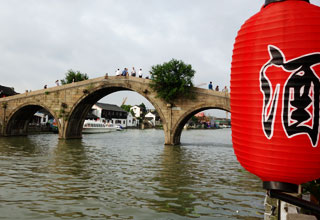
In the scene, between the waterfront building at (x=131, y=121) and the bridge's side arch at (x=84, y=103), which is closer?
the bridge's side arch at (x=84, y=103)

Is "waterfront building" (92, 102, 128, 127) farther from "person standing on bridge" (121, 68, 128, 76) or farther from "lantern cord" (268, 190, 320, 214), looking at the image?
"lantern cord" (268, 190, 320, 214)

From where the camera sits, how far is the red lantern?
221 centimetres

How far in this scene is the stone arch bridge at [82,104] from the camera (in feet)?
72.3

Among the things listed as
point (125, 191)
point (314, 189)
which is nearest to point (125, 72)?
point (125, 191)

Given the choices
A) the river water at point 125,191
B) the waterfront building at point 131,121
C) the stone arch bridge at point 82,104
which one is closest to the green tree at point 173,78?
the stone arch bridge at point 82,104

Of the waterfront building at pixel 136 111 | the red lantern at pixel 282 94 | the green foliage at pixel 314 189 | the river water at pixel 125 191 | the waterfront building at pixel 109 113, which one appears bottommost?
the river water at pixel 125 191

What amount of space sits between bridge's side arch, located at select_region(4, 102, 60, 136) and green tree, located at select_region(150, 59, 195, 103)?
12283 mm

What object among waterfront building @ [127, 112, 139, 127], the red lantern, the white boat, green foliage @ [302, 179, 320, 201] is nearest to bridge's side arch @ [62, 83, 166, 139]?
the white boat

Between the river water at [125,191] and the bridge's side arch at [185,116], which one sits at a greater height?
the bridge's side arch at [185,116]

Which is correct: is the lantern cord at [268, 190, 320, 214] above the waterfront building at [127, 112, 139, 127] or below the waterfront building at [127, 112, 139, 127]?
below

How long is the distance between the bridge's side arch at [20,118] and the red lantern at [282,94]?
27.7 metres

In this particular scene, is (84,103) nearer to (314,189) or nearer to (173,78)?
(173,78)

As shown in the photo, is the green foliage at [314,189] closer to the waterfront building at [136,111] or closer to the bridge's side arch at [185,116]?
the bridge's side arch at [185,116]

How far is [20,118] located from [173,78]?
19.3 meters
